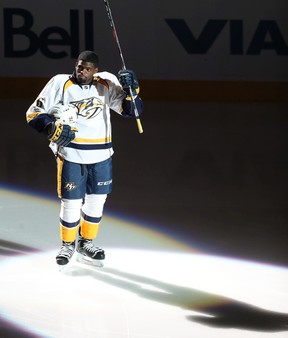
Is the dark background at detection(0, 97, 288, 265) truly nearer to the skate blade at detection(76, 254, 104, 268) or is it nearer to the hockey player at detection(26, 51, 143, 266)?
the skate blade at detection(76, 254, 104, 268)

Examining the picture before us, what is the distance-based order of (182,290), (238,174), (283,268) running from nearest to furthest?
(182,290) → (283,268) → (238,174)

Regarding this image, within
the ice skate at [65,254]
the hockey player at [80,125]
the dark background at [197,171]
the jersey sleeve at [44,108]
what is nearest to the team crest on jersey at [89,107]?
the hockey player at [80,125]

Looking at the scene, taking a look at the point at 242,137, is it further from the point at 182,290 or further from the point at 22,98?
the point at 182,290

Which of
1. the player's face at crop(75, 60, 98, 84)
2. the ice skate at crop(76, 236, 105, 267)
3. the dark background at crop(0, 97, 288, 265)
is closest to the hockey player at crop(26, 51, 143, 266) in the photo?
the player's face at crop(75, 60, 98, 84)

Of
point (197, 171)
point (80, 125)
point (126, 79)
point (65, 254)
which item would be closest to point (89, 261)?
point (65, 254)

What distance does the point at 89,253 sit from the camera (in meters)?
3.95

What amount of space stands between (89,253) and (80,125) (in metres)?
0.70

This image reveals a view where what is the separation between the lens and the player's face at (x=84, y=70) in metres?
3.54

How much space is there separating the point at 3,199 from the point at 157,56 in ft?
14.9

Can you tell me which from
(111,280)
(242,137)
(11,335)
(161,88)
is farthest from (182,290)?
(161,88)

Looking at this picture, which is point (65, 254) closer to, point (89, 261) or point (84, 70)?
point (89, 261)

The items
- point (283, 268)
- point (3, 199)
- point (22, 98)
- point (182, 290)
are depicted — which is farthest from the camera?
point (22, 98)

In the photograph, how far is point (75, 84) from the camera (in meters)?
3.58

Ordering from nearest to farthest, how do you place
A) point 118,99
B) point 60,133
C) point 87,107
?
point 60,133 < point 87,107 < point 118,99
